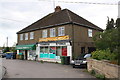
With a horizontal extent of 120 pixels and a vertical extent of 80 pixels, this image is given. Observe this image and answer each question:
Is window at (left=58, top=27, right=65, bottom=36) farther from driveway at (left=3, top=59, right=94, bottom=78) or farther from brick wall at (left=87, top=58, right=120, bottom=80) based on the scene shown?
brick wall at (left=87, top=58, right=120, bottom=80)

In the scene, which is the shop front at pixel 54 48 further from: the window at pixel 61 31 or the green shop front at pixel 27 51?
the green shop front at pixel 27 51

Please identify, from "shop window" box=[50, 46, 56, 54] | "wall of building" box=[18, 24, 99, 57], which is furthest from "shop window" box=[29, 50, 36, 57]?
"wall of building" box=[18, 24, 99, 57]

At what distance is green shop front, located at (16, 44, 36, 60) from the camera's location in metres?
27.3

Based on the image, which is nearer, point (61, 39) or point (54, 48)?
point (61, 39)

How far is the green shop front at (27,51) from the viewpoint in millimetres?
27341

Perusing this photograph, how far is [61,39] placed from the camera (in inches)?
889

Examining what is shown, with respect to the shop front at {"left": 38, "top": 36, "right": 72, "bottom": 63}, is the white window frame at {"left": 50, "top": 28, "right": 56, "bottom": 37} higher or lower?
higher

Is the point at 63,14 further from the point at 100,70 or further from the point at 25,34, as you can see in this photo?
the point at 100,70

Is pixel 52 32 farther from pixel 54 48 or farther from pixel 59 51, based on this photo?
pixel 59 51

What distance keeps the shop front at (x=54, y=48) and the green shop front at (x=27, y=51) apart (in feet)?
6.33

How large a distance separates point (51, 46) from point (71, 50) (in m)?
4.38

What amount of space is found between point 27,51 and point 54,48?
849 cm

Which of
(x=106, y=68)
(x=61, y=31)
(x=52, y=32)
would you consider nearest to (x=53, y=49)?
(x=52, y=32)

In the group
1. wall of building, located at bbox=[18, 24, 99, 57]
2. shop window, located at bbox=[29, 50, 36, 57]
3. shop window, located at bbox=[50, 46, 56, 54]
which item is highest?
wall of building, located at bbox=[18, 24, 99, 57]
